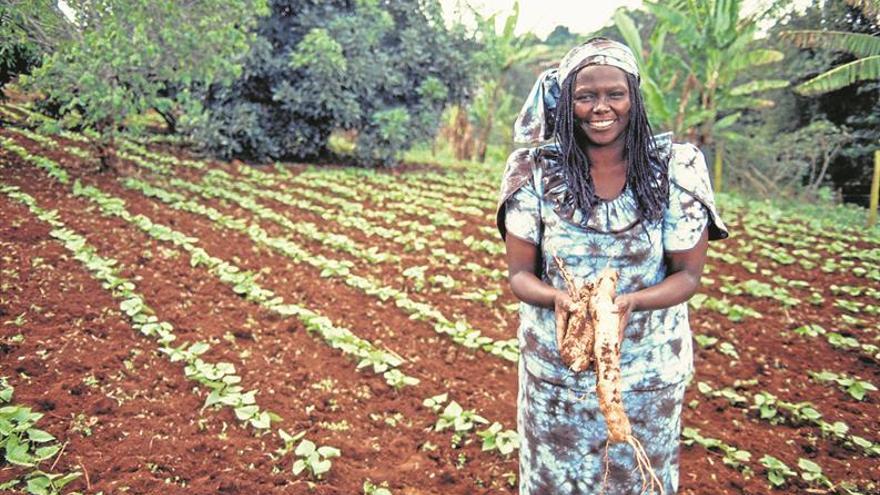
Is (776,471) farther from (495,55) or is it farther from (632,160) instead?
(495,55)

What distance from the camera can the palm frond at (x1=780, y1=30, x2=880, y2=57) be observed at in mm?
7392

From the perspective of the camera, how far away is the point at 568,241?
1.55m

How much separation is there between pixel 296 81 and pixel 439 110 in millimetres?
3038

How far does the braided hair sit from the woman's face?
0.02m

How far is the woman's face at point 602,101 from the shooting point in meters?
1.49

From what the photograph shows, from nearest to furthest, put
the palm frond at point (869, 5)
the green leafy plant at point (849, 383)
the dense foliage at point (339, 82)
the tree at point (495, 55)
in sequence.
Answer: the green leafy plant at point (849, 383), the palm frond at point (869, 5), the dense foliage at point (339, 82), the tree at point (495, 55)

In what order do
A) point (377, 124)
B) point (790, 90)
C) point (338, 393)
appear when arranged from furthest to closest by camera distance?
point (790, 90) < point (377, 124) < point (338, 393)

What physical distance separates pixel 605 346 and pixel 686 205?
44 cm

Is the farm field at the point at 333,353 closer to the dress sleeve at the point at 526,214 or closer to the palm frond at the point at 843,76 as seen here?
the dress sleeve at the point at 526,214

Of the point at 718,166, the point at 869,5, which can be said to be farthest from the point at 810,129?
the point at 869,5

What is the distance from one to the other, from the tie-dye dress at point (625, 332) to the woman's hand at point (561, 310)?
0.08 m

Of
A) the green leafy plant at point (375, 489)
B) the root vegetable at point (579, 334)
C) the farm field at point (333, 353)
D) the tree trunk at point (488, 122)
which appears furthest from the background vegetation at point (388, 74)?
the root vegetable at point (579, 334)

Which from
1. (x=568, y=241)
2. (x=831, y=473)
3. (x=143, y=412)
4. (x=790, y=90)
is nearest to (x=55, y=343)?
(x=143, y=412)

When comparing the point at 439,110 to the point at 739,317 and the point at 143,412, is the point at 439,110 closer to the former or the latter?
the point at 739,317
